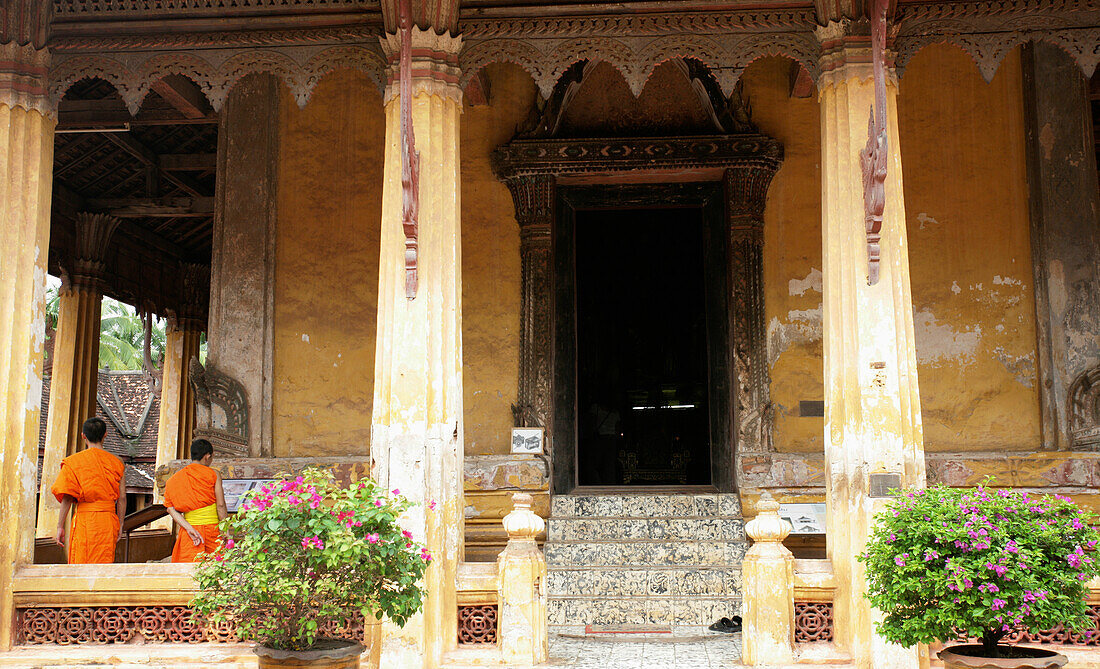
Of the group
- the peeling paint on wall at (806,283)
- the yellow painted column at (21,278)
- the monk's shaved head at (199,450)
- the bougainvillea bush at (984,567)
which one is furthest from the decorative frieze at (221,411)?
the bougainvillea bush at (984,567)

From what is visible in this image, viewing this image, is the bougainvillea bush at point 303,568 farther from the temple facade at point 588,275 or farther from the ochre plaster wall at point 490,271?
the ochre plaster wall at point 490,271

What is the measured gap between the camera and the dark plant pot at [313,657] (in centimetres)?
506

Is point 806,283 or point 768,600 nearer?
point 768,600

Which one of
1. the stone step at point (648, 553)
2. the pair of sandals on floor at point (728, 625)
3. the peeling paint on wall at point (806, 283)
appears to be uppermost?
the peeling paint on wall at point (806, 283)

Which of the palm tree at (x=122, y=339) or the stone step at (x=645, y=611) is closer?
the stone step at (x=645, y=611)

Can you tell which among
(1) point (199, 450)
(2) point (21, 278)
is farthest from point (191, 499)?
(2) point (21, 278)

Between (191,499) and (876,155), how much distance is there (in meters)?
5.64

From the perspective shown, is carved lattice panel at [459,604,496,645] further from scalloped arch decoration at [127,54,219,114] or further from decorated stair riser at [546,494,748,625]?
scalloped arch decoration at [127,54,219,114]

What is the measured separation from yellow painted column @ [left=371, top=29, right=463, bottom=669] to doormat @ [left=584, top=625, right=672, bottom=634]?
61.0 inches

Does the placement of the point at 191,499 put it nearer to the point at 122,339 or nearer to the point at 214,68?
the point at 214,68

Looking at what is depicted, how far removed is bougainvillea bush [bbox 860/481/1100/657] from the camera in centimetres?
473

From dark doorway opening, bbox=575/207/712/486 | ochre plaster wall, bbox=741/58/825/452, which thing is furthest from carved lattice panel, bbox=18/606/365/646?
dark doorway opening, bbox=575/207/712/486

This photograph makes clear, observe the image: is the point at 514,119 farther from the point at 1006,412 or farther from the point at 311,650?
the point at 311,650

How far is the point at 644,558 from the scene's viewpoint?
818 centimetres
